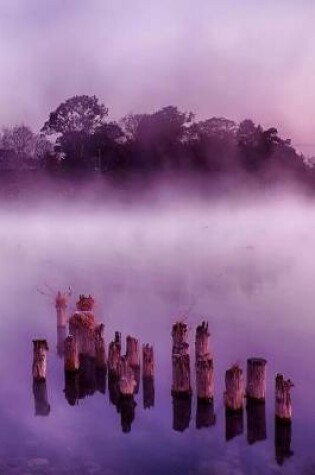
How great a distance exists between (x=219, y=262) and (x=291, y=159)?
46.4 m

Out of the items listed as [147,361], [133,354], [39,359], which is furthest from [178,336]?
[39,359]

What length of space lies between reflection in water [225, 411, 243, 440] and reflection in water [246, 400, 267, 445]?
0.31 metres

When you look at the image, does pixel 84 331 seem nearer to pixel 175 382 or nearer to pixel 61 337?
pixel 61 337

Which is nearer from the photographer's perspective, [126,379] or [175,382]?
[126,379]

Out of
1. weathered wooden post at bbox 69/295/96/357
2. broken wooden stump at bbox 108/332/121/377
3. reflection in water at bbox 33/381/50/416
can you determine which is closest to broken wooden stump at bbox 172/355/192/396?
broken wooden stump at bbox 108/332/121/377

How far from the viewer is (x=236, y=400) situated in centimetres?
1992

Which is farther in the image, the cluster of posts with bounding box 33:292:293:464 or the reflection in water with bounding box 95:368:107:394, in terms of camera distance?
the reflection in water with bounding box 95:368:107:394

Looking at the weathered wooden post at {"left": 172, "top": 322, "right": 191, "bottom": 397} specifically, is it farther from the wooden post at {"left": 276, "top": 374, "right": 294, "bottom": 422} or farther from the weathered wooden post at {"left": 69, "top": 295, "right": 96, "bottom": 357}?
the weathered wooden post at {"left": 69, "top": 295, "right": 96, "bottom": 357}

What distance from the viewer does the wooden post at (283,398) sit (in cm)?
1835

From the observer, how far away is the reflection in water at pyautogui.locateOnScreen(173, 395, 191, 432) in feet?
68.4

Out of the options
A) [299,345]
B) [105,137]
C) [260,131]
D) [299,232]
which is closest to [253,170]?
[260,131]

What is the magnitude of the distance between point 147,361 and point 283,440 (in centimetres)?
589

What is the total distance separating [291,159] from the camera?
114875 millimetres

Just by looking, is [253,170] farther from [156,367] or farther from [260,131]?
[156,367]
